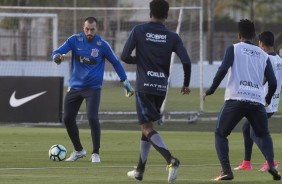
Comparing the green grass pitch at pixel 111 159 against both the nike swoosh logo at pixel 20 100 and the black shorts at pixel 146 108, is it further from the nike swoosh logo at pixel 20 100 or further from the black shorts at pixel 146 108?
the nike swoosh logo at pixel 20 100

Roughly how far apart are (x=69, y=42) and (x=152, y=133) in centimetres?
391

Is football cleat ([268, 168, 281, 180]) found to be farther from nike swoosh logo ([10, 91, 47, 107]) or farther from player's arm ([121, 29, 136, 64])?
nike swoosh logo ([10, 91, 47, 107])

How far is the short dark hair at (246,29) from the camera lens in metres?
13.5

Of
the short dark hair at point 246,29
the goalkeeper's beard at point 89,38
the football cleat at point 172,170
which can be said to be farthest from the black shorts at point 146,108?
the goalkeeper's beard at point 89,38

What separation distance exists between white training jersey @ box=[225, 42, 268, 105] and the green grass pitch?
109cm

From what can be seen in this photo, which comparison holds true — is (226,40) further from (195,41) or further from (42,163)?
(42,163)

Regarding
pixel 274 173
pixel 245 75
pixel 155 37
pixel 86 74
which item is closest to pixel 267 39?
pixel 245 75

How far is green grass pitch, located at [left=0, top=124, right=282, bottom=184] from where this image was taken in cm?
1373

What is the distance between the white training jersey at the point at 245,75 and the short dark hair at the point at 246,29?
0.14 metres

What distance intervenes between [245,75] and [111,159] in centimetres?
436

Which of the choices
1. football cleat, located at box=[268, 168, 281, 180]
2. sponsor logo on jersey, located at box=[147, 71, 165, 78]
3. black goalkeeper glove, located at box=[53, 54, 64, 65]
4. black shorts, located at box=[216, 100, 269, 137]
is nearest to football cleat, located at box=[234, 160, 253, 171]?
football cleat, located at box=[268, 168, 281, 180]

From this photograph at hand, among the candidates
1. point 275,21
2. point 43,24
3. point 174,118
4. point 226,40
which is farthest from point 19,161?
point 275,21

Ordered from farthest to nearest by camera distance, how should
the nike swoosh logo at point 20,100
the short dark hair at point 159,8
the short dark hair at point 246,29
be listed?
1. the nike swoosh logo at point 20,100
2. the short dark hair at point 246,29
3. the short dark hair at point 159,8

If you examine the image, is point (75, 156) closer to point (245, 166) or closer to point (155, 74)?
point (245, 166)
